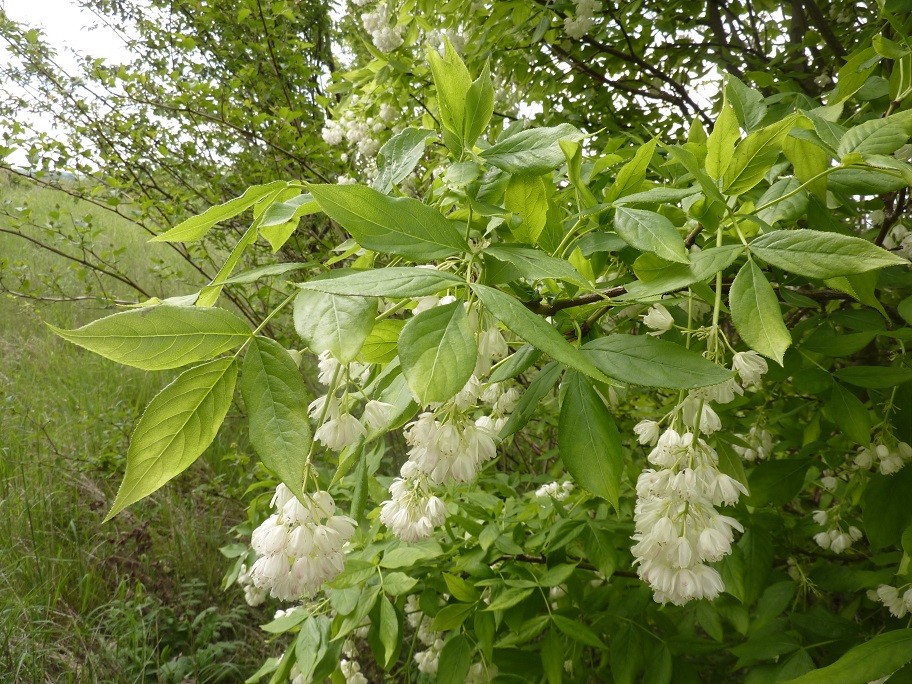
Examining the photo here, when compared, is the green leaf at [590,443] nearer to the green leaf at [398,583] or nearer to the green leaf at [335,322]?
the green leaf at [335,322]

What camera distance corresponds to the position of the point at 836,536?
5.86 feet

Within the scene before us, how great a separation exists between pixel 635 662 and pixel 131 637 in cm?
246

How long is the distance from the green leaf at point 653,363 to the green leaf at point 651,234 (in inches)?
3.7

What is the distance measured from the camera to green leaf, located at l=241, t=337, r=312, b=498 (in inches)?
22.8

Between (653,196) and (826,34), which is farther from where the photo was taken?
(826,34)

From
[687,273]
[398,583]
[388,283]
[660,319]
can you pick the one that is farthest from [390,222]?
[398,583]

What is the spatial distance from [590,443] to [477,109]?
16.8 inches

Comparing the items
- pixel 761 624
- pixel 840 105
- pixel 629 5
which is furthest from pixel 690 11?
pixel 761 624

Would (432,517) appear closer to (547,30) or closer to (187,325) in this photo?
(187,325)

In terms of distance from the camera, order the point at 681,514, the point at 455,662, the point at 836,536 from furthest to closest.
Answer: the point at 836,536 < the point at 455,662 < the point at 681,514

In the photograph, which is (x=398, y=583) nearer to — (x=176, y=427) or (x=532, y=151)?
(x=176, y=427)

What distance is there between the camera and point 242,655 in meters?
2.98

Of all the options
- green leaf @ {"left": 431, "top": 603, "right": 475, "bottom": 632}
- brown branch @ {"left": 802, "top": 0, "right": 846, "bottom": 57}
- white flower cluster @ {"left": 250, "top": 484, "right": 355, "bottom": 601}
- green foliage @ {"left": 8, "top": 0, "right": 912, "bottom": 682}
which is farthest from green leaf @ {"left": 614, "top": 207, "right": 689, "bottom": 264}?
brown branch @ {"left": 802, "top": 0, "right": 846, "bottom": 57}

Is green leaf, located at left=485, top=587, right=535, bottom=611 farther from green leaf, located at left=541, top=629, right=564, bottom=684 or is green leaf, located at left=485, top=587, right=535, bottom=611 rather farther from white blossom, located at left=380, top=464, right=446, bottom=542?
white blossom, located at left=380, top=464, right=446, bottom=542
